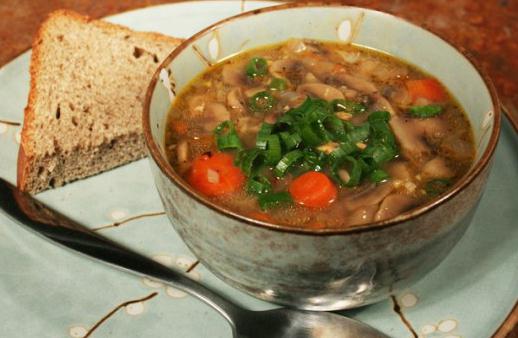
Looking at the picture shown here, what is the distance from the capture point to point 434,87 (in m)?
2.24

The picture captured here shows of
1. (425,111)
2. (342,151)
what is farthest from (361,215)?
(425,111)

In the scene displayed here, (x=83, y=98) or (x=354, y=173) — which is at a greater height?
(x=354, y=173)

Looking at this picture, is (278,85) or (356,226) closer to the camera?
(356,226)

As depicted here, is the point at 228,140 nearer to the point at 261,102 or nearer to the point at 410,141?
the point at 261,102

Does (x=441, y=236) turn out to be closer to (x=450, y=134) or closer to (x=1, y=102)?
(x=450, y=134)

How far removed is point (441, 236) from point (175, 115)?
3.11 ft

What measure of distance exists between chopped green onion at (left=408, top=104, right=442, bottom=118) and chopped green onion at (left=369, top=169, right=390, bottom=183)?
1.11ft

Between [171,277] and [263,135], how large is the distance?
1.63 ft

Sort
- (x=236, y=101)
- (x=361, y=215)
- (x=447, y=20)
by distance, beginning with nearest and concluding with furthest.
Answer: (x=361, y=215), (x=236, y=101), (x=447, y=20)

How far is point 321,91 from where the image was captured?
2199mm

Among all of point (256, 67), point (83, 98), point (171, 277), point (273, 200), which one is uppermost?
point (256, 67)

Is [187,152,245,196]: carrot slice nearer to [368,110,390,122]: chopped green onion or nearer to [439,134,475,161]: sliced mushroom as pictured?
[368,110,390,122]: chopped green onion

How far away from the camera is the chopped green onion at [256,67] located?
2.33 metres

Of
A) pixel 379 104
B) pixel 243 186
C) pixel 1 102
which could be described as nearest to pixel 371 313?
pixel 243 186
